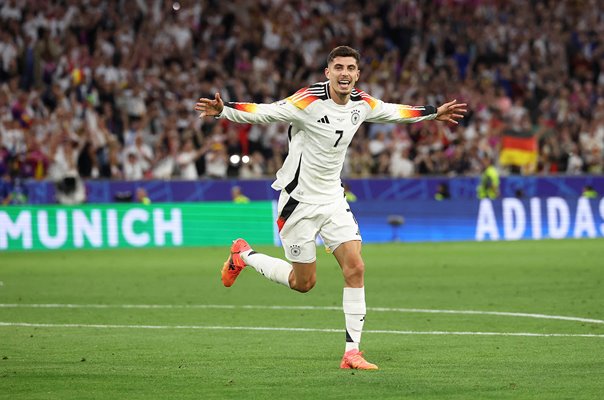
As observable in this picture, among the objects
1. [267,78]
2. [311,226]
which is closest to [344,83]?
[311,226]

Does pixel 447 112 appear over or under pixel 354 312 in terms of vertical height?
over

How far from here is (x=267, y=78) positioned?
32.5 metres

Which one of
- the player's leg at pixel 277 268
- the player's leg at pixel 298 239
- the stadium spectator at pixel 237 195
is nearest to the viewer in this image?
the player's leg at pixel 298 239

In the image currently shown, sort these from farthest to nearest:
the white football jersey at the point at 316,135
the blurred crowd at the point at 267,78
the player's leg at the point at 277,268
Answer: the blurred crowd at the point at 267,78, the player's leg at the point at 277,268, the white football jersey at the point at 316,135

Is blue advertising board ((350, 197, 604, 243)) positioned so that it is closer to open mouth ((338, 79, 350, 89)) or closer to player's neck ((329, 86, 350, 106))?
player's neck ((329, 86, 350, 106))

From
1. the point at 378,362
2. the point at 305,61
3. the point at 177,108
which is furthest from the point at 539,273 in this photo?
the point at 305,61

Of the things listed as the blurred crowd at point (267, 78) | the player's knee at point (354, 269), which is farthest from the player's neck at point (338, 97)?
the blurred crowd at point (267, 78)

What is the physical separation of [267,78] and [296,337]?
21.0 metres

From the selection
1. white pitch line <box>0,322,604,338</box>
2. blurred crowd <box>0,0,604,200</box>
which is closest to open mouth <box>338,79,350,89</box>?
white pitch line <box>0,322,604,338</box>

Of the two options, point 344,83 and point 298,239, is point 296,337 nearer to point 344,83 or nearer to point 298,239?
point 298,239

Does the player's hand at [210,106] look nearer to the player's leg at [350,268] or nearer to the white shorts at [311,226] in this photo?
the white shorts at [311,226]

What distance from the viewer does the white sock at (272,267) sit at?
10.8 metres

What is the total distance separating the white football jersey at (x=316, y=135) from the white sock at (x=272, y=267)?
0.82 metres

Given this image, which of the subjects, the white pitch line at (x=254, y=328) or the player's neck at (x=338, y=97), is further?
the white pitch line at (x=254, y=328)
